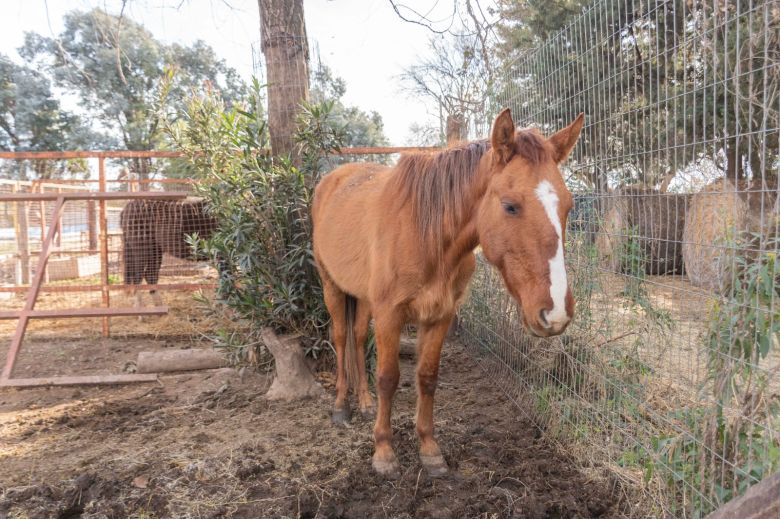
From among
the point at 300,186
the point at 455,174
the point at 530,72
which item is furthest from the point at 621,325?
the point at 300,186

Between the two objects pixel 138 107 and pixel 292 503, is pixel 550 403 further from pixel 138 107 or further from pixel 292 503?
pixel 138 107

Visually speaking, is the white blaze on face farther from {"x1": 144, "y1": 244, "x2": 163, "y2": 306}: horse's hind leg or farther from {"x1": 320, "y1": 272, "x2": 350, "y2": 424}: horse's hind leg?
{"x1": 144, "y1": 244, "x2": 163, "y2": 306}: horse's hind leg

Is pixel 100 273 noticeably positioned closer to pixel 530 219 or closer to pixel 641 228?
pixel 530 219

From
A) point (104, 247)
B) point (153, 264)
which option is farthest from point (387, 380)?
point (153, 264)

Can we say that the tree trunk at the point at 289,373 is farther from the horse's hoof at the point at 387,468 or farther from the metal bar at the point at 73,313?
the metal bar at the point at 73,313

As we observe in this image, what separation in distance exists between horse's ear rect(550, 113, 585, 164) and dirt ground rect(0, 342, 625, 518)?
1743 millimetres

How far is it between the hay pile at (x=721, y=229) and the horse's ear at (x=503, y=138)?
0.79 m

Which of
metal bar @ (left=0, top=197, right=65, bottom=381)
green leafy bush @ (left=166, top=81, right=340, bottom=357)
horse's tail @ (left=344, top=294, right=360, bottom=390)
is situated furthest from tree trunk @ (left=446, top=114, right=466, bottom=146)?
metal bar @ (left=0, top=197, right=65, bottom=381)

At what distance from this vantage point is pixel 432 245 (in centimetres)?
259

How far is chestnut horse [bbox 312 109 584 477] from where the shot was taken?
6.57 ft

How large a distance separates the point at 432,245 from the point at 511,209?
59 cm

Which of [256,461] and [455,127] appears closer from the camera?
[256,461]

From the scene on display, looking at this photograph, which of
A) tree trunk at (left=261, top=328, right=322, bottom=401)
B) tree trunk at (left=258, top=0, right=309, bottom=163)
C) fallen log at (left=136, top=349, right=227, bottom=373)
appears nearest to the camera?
tree trunk at (left=261, top=328, right=322, bottom=401)

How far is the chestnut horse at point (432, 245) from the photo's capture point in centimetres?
200
